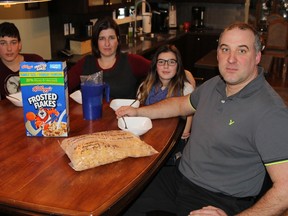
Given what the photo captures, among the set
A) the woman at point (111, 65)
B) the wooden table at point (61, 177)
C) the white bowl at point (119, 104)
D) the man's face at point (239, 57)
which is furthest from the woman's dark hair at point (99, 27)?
the man's face at point (239, 57)

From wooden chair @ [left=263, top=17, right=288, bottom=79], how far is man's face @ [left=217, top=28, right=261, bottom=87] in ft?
16.8

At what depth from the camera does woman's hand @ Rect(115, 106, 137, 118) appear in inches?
76.4

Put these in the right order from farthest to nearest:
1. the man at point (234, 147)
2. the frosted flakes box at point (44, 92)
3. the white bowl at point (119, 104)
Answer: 1. the white bowl at point (119, 104)
2. the frosted flakes box at point (44, 92)
3. the man at point (234, 147)

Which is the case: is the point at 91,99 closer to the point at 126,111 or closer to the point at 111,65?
the point at 126,111

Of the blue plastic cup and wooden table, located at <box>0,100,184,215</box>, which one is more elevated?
the blue plastic cup

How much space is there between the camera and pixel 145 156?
1541 millimetres

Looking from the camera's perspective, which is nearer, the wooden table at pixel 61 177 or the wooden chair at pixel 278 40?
the wooden table at pixel 61 177

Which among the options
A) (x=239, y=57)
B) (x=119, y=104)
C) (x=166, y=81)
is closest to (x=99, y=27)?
(x=166, y=81)

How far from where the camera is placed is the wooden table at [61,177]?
1.20 metres

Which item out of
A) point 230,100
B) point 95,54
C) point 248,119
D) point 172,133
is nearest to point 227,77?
point 230,100

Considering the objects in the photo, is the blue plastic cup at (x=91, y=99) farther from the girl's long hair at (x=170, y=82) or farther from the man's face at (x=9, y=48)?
the man's face at (x=9, y=48)

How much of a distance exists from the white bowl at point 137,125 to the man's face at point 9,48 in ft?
4.17

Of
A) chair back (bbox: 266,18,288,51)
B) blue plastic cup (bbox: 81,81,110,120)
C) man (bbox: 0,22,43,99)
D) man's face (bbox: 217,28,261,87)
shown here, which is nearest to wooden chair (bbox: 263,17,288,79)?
chair back (bbox: 266,18,288,51)

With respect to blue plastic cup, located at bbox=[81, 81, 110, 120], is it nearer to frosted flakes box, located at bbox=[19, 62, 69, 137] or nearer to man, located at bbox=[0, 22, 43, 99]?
frosted flakes box, located at bbox=[19, 62, 69, 137]
